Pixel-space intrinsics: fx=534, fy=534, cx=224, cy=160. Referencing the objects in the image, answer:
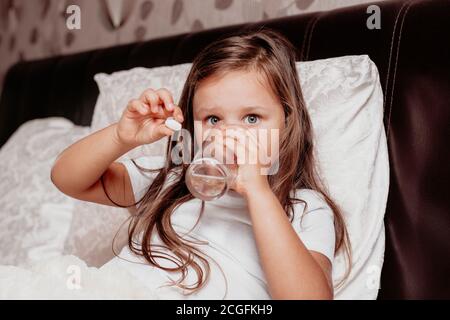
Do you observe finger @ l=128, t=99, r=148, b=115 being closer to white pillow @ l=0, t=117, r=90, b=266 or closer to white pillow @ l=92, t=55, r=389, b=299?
white pillow @ l=92, t=55, r=389, b=299

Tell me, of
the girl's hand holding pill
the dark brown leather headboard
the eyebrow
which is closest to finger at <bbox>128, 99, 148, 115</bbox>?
the girl's hand holding pill

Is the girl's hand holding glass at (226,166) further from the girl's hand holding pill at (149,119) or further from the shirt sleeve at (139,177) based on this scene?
the shirt sleeve at (139,177)

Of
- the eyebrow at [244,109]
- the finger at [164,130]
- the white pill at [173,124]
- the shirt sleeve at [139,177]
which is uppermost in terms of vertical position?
the eyebrow at [244,109]

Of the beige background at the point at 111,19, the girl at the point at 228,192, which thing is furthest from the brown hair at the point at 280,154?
the beige background at the point at 111,19

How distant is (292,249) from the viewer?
79 cm

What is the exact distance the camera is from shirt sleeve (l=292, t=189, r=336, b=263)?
89 centimetres

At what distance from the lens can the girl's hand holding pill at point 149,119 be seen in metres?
0.90

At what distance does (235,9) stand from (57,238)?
0.81 m

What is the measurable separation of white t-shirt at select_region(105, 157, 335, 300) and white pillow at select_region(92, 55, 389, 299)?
3.4 inches

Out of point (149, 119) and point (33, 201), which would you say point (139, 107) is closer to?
point (149, 119)

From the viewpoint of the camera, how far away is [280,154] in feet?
3.32

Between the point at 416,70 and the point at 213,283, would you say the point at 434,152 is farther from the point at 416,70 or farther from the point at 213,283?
the point at 213,283

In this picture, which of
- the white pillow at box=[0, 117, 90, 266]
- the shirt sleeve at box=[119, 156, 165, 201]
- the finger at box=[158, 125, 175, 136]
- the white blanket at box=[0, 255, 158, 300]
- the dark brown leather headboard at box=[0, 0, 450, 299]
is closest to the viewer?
the white blanket at box=[0, 255, 158, 300]

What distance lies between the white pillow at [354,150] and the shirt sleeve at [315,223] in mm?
81
